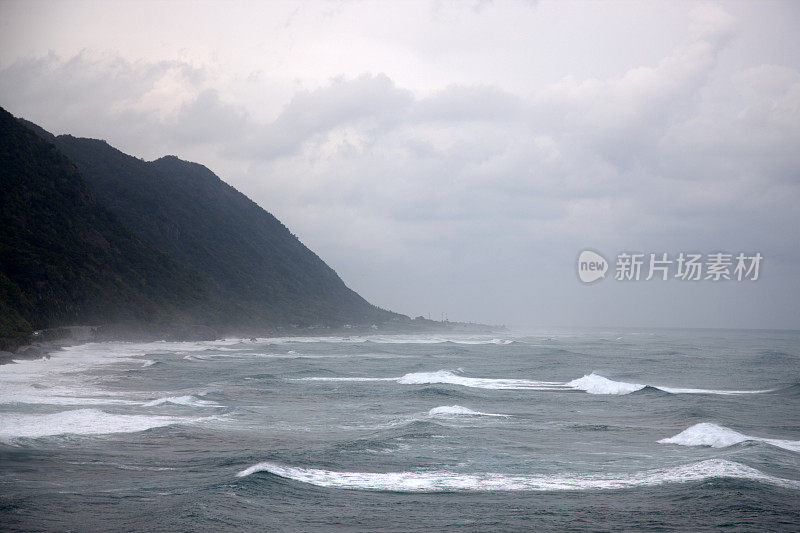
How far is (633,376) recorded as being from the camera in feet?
139

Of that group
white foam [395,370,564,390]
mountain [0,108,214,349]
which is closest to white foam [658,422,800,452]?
white foam [395,370,564,390]

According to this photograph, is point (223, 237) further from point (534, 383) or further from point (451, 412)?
point (451, 412)

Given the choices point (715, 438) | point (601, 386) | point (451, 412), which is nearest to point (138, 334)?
point (601, 386)

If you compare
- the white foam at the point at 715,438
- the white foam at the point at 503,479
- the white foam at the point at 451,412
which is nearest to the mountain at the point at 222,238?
the white foam at the point at 451,412

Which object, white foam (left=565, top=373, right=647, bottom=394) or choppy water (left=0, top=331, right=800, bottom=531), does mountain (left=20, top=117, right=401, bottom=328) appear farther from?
choppy water (left=0, top=331, right=800, bottom=531)

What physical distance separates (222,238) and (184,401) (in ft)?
421

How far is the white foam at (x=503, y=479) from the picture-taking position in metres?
13.9

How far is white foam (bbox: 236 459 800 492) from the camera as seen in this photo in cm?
1395

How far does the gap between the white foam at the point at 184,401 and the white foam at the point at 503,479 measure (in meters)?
12.1

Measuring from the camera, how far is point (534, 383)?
126ft

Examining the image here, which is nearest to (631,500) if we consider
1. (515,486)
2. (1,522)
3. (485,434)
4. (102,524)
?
(515,486)

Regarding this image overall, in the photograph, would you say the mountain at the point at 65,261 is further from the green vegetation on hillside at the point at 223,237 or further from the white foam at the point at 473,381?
the white foam at the point at 473,381

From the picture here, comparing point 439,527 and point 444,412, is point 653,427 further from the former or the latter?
point 439,527

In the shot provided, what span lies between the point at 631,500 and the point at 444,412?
12373 millimetres
